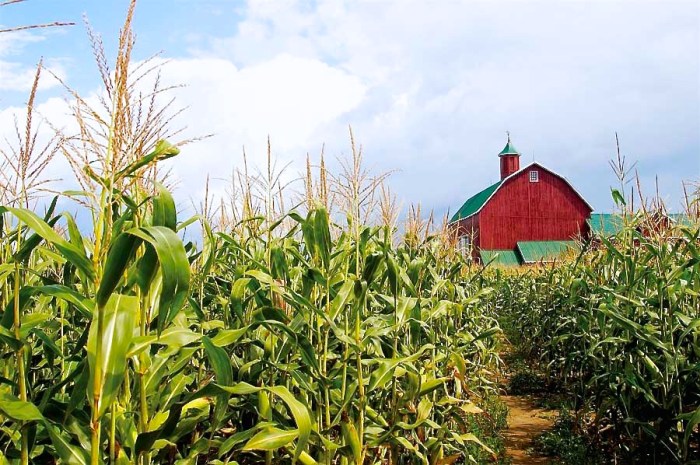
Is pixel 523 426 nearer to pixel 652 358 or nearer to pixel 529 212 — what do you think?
pixel 652 358

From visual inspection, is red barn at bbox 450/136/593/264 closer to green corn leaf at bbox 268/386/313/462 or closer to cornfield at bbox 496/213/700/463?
cornfield at bbox 496/213/700/463

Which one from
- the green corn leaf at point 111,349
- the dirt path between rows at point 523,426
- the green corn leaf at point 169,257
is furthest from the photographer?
the dirt path between rows at point 523,426

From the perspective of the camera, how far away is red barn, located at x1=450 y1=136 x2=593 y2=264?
36344mm

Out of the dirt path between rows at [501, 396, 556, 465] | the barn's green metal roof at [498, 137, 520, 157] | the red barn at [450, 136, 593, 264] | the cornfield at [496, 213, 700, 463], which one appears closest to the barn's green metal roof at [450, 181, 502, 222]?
the red barn at [450, 136, 593, 264]

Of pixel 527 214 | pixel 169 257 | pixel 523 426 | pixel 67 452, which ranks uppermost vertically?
pixel 527 214

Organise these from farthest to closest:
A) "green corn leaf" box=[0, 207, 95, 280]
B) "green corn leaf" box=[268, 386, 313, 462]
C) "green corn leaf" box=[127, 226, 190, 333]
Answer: "green corn leaf" box=[268, 386, 313, 462]
"green corn leaf" box=[0, 207, 95, 280]
"green corn leaf" box=[127, 226, 190, 333]

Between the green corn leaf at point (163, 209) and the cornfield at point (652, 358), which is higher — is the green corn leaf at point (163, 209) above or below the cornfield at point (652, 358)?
above

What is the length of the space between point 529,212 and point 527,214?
178 millimetres

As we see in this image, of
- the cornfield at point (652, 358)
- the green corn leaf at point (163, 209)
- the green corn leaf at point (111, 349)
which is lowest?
the cornfield at point (652, 358)

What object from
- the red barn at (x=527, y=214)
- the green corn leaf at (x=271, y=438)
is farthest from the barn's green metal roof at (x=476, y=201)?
the green corn leaf at (x=271, y=438)

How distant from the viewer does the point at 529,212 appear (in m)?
37.0

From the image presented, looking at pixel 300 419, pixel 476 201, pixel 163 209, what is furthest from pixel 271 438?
pixel 476 201

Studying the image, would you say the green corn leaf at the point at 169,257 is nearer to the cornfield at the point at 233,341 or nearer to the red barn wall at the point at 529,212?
the cornfield at the point at 233,341

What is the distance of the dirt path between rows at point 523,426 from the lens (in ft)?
17.8
